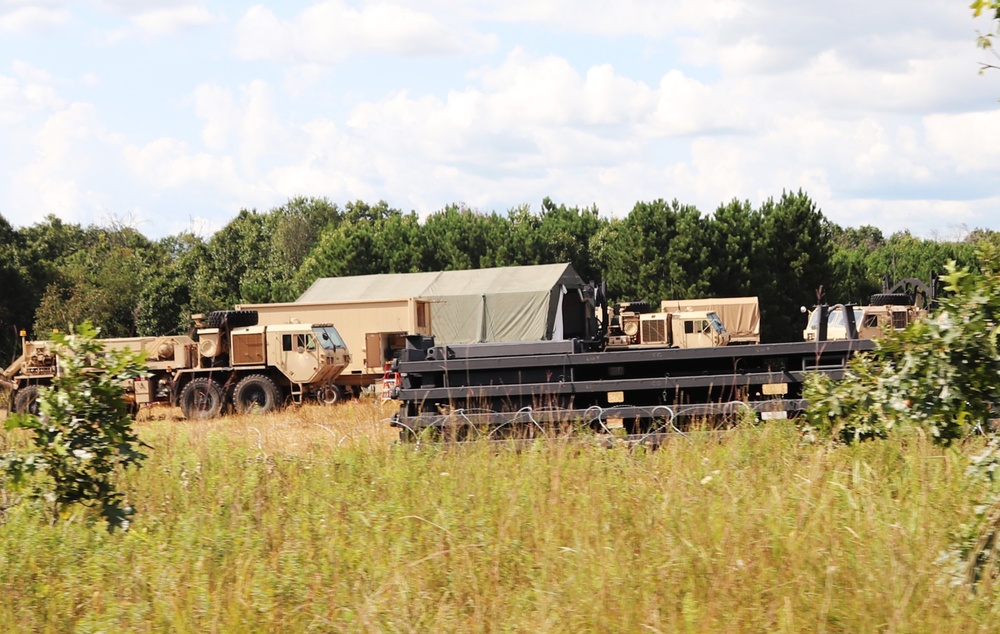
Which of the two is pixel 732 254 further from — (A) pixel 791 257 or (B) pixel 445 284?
(B) pixel 445 284

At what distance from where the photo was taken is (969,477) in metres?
4.32

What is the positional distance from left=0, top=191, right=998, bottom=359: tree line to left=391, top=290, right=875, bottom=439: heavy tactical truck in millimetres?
30168

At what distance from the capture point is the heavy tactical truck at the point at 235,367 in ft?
75.2

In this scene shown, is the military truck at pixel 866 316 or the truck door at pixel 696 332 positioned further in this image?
the truck door at pixel 696 332

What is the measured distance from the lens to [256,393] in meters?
22.9

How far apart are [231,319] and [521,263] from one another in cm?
3331

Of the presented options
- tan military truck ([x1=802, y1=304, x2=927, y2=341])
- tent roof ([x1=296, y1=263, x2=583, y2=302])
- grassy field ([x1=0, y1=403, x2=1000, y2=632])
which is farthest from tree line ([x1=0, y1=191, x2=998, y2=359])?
grassy field ([x1=0, y1=403, x2=1000, y2=632])

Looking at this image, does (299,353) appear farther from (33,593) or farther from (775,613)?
(775,613)

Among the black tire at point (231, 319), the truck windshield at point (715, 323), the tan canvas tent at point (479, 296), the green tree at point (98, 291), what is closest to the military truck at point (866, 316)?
the truck windshield at point (715, 323)

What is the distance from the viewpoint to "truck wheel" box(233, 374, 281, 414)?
2267 centimetres

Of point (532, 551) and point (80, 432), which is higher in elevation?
point (80, 432)

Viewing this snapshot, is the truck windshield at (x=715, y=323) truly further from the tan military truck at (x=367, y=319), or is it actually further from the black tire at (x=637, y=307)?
the tan military truck at (x=367, y=319)

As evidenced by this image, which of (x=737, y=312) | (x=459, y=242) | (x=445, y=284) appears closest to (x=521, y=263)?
(x=459, y=242)

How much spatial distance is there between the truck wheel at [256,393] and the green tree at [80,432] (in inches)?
647
